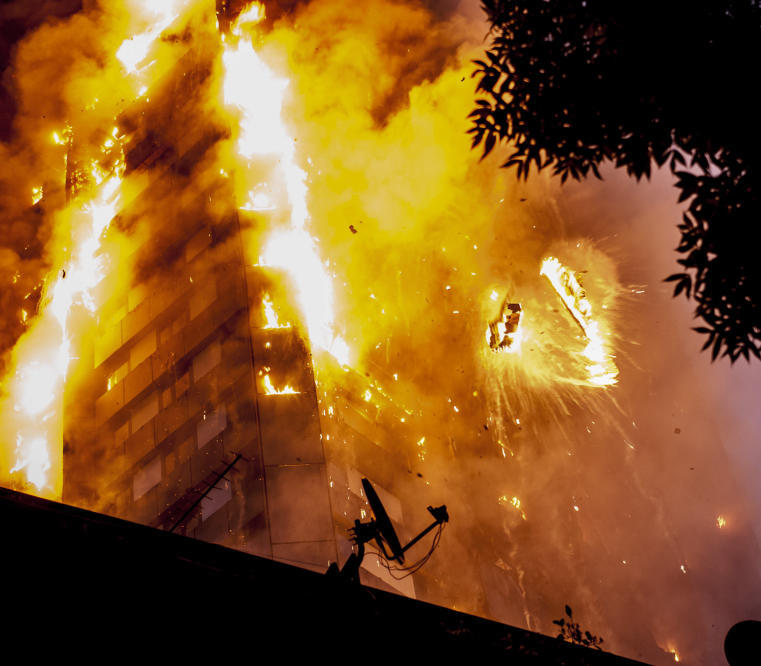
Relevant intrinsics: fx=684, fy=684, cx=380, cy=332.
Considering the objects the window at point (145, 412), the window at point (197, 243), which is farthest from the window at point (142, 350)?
the window at point (197, 243)

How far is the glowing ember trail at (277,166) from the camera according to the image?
83.6 feet

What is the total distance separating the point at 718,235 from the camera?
4.96 m

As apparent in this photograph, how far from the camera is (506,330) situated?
104 ft

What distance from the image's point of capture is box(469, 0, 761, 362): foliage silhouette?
4910 millimetres

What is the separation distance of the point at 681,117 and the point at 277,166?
75.3 ft

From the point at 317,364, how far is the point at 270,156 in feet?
27.9

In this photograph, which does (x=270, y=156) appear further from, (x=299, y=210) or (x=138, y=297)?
(x=138, y=297)

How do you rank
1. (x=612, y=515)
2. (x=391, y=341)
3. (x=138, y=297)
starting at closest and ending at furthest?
(x=138, y=297)
(x=391, y=341)
(x=612, y=515)

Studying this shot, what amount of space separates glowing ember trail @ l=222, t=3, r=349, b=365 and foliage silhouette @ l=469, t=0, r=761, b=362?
1979 cm

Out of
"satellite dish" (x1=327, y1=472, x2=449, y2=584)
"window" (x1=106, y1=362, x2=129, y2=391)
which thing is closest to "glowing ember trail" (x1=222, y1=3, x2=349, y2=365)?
"window" (x1=106, y1=362, x2=129, y2=391)

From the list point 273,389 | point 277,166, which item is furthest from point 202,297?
point 277,166

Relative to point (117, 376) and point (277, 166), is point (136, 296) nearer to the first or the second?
point (117, 376)

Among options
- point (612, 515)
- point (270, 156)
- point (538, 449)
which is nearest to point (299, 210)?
point (270, 156)

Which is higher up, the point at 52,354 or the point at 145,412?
the point at 52,354
